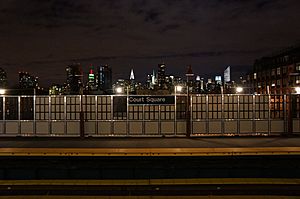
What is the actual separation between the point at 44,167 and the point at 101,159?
277 cm

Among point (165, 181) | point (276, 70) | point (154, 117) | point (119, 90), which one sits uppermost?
point (276, 70)

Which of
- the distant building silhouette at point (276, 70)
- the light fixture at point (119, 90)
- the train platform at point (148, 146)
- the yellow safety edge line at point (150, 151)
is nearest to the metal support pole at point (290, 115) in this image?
the train platform at point (148, 146)

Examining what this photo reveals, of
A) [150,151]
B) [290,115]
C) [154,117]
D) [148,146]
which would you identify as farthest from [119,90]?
[290,115]

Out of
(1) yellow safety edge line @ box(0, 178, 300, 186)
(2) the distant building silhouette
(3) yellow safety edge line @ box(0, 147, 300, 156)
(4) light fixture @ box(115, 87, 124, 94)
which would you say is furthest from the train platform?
(2) the distant building silhouette

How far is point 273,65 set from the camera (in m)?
87.9

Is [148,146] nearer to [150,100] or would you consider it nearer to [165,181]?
[165,181]

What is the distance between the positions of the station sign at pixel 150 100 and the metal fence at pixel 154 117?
0.64ft

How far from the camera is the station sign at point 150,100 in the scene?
2223cm

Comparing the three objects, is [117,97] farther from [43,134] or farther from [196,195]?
[196,195]

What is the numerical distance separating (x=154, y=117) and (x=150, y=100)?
1.17 m

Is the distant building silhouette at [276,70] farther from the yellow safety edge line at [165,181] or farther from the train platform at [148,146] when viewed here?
the yellow safety edge line at [165,181]

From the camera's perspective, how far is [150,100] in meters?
22.2

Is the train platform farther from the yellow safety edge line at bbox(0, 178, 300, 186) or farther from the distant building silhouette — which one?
the distant building silhouette

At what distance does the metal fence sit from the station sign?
0.19 meters
